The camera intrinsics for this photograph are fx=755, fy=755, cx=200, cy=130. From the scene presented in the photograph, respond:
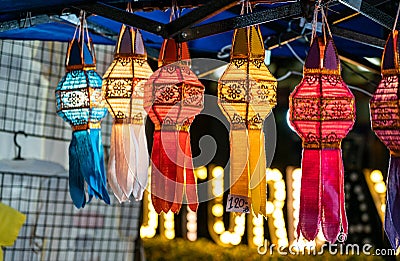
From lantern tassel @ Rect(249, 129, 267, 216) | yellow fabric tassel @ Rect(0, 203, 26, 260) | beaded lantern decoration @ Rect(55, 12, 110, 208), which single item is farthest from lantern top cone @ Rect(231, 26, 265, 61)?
yellow fabric tassel @ Rect(0, 203, 26, 260)

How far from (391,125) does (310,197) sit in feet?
0.88

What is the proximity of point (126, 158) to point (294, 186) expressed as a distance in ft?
9.30

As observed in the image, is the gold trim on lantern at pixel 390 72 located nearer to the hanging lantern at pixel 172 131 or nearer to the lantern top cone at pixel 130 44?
the hanging lantern at pixel 172 131

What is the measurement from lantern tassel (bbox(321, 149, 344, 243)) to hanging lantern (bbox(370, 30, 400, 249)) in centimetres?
12

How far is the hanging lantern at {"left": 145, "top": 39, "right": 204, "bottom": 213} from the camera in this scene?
6.72 feet

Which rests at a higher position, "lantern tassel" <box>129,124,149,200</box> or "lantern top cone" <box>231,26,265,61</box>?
"lantern top cone" <box>231,26,265,61</box>

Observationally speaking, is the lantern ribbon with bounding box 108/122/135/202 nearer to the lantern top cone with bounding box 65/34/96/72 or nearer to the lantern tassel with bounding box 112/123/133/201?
the lantern tassel with bounding box 112/123/133/201

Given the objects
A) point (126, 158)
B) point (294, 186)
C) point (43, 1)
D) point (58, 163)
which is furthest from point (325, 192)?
point (294, 186)

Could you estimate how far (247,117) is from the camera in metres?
2.07

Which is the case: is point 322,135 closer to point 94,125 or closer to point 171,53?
point 171,53

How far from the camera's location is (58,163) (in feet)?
12.5

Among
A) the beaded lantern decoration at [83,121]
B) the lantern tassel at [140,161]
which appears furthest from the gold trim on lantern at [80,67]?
the lantern tassel at [140,161]

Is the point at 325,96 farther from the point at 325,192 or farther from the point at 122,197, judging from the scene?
the point at 122,197

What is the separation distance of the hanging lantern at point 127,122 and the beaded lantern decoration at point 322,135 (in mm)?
480
